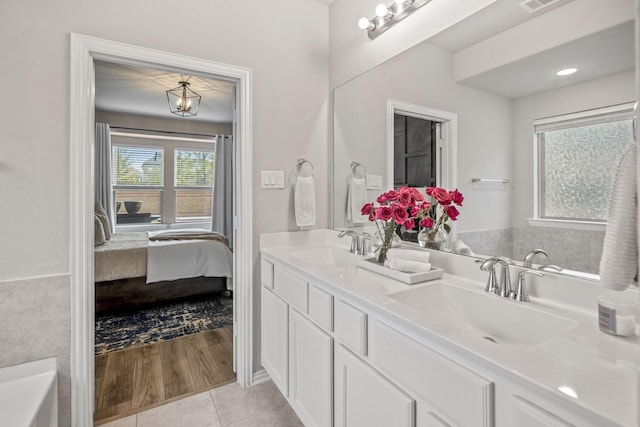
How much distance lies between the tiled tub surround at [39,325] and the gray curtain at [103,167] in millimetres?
3910

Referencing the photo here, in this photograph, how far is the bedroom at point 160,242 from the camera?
7.29 feet

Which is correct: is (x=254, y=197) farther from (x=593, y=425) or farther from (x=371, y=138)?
(x=593, y=425)

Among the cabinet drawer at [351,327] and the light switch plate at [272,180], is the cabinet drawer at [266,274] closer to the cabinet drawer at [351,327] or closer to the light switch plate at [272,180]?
the light switch plate at [272,180]

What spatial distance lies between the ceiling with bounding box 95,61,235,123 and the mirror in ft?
7.24

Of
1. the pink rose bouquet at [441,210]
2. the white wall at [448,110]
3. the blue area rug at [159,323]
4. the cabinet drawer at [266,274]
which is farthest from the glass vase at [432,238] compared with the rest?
the blue area rug at [159,323]

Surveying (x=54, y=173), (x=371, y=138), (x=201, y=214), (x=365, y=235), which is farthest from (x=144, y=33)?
(x=201, y=214)

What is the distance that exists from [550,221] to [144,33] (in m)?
2.08

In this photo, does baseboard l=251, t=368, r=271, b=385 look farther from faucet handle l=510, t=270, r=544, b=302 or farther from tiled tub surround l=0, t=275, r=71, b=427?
faucet handle l=510, t=270, r=544, b=302

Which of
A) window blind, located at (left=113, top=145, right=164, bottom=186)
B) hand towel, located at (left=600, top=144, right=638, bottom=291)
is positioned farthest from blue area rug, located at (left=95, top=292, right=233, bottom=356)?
window blind, located at (left=113, top=145, right=164, bottom=186)

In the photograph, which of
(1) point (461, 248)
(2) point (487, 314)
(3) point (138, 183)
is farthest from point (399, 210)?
(3) point (138, 183)

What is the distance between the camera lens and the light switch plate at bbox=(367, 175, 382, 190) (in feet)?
6.18

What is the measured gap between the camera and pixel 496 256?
48.8 inches

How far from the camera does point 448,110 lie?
55.8 inches

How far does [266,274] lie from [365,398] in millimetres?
1010
